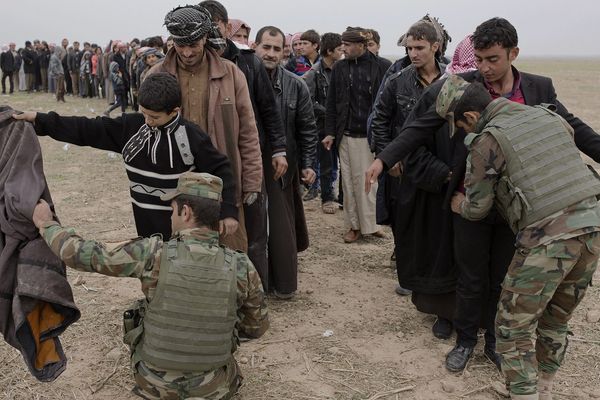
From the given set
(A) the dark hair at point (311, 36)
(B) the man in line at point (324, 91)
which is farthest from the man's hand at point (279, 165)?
(A) the dark hair at point (311, 36)

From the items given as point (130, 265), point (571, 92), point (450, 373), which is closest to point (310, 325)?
point (450, 373)

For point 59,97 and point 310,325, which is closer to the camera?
point 310,325

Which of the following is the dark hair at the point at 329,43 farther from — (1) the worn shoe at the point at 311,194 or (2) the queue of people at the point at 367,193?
(2) the queue of people at the point at 367,193

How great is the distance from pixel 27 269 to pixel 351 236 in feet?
12.2

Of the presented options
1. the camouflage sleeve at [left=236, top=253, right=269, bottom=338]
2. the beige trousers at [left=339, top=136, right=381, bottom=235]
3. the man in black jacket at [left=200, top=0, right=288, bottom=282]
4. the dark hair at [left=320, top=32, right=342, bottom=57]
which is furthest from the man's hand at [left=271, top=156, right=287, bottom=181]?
the dark hair at [left=320, top=32, right=342, bottom=57]

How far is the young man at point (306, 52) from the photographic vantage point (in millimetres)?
7880

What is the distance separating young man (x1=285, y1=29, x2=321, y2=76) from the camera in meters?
7.88

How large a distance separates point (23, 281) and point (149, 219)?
2.33 ft

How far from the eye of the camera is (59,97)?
20359 mm

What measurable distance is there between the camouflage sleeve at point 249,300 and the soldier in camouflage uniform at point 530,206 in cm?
112

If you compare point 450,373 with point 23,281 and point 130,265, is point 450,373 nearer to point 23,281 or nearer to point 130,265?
point 130,265

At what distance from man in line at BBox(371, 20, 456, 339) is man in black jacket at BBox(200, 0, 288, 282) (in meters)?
0.82

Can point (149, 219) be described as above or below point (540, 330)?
above

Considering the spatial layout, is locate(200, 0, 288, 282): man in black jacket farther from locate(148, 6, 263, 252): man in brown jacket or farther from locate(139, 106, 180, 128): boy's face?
locate(139, 106, 180, 128): boy's face
